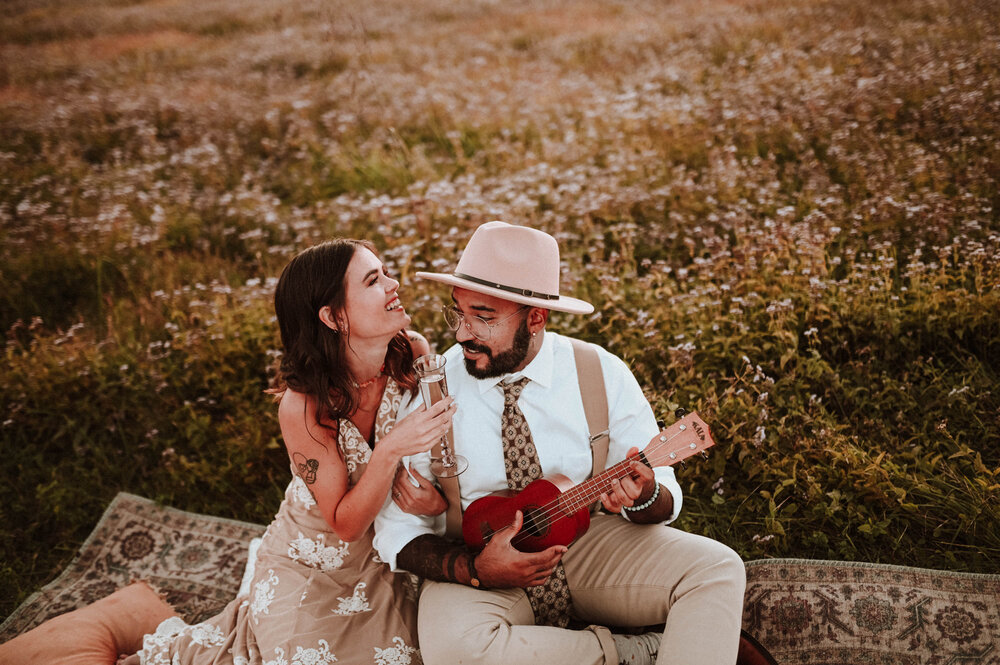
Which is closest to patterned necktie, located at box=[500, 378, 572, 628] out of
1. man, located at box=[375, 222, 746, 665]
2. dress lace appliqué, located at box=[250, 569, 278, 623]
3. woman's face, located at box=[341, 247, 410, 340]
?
man, located at box=[375, 222, 746, 665]

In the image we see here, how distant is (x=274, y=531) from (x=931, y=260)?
4018mm

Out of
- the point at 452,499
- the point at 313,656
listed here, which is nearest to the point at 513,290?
the point at 452,499

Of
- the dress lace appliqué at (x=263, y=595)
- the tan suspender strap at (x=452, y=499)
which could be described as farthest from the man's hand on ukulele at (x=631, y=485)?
the dress lace appliqué at (x=263, y=595)

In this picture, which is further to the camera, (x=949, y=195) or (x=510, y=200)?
(x=510, y=200)

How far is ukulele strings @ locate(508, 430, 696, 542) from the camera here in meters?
2.50

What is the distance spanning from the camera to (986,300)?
3.79 m

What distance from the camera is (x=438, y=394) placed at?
2.73m

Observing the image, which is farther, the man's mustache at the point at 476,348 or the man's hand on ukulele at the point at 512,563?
the man's mustache at the point at 476,348

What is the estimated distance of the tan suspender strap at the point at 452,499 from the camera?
2887 millimetres

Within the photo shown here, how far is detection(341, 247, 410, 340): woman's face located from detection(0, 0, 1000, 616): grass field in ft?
5.01

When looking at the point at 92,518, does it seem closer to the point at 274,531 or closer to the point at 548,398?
the point at 274,531

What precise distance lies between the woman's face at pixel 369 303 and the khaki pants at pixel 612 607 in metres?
1.03

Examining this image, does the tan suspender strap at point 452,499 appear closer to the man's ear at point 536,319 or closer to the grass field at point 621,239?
the man's ear at point 536,319

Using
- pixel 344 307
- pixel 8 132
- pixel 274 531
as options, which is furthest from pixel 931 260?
pixel 8 132
